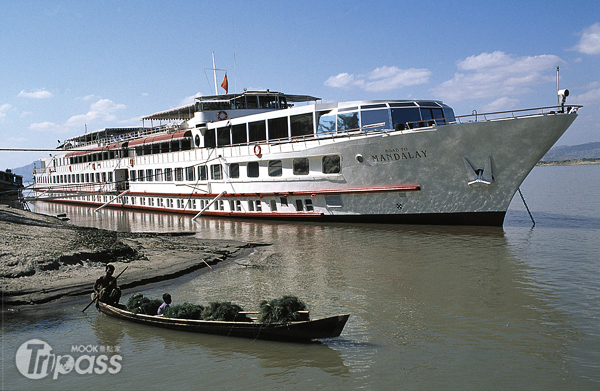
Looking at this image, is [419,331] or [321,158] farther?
[321,158]

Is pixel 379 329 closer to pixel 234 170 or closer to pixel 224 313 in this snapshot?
pixel 224 313

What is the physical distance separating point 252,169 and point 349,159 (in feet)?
23.7

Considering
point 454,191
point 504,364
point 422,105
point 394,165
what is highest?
point 422,105

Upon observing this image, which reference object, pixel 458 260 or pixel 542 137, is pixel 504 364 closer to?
pixel 458 260

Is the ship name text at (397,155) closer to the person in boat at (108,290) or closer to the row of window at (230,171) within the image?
the row of window at (230,171)

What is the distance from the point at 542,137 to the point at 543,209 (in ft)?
44.1

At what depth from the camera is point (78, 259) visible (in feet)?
45.2

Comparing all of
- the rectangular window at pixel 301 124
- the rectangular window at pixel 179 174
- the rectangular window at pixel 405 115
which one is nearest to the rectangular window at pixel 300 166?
the rectangular window at pixel 301 124

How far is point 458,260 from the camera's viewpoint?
581 inches

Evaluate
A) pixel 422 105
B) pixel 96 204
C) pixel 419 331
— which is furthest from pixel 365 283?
pixel 96 204

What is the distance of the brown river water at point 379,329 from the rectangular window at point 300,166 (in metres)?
7.41

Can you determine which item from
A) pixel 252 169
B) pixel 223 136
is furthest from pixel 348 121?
pixel 223 136

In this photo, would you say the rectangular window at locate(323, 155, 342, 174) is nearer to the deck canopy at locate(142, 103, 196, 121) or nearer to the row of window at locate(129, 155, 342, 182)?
the row of window at locate(129, 155, 342, 182)

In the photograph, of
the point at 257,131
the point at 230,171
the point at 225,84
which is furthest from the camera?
the point at 225,84
